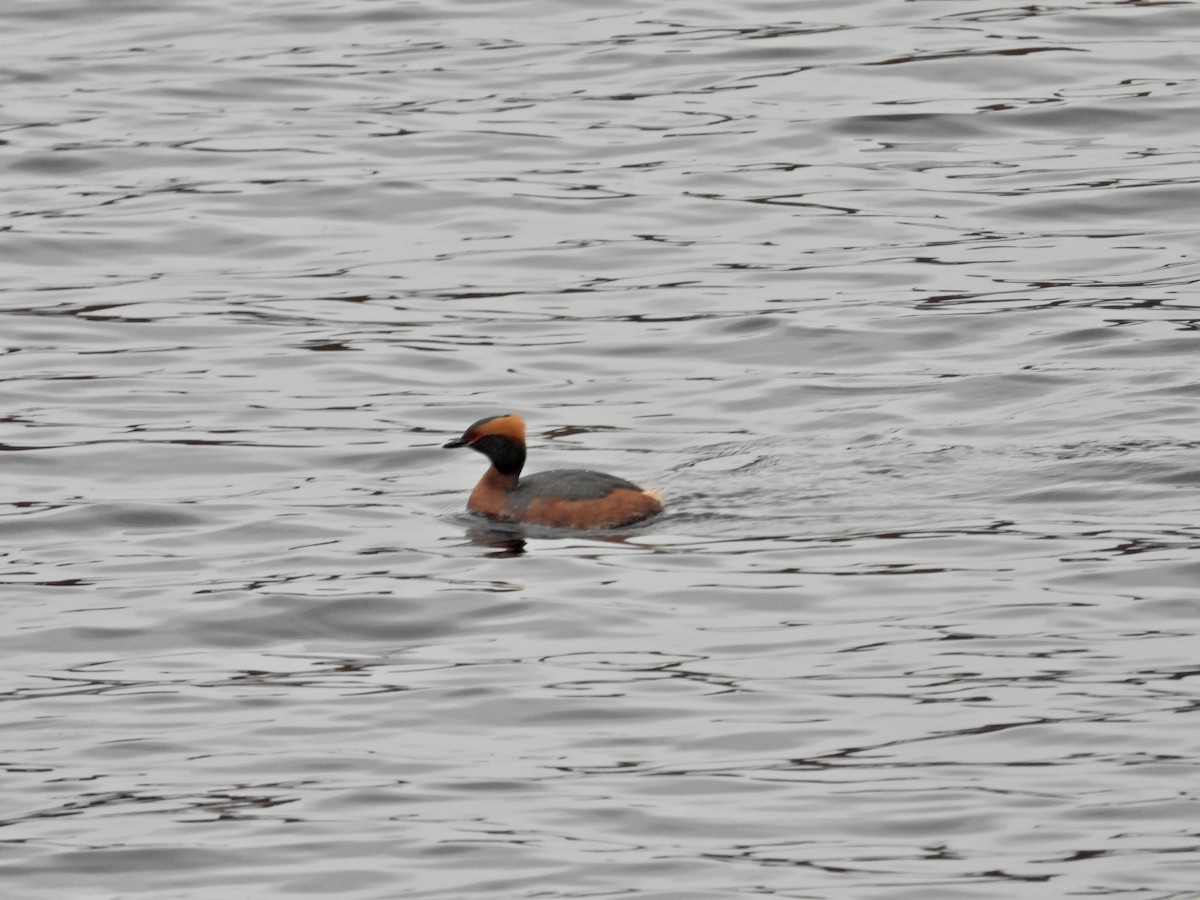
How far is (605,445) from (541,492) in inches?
52.6

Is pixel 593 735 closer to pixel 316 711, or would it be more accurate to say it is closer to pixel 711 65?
pixel 316 711

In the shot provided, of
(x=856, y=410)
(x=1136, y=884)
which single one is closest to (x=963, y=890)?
(x=1136, y=884)

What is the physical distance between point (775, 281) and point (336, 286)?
10.5ft

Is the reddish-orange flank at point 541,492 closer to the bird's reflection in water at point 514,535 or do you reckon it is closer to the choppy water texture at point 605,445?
the bird's reflection in water at point 514,535

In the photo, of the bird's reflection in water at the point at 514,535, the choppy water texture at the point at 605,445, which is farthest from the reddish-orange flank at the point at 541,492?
the choppy water texture at the point at 605,445

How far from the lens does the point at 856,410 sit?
14.0 meters

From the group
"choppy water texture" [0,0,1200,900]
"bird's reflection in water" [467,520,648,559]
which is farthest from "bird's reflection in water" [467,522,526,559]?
"choppy water texture" [0,0,1200,900]

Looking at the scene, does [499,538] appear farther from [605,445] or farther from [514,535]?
[605,445]

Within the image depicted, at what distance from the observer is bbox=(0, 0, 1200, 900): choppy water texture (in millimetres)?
8234

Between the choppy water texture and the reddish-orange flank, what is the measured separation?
198 millimetres

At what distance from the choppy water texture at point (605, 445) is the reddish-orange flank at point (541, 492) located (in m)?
0.20

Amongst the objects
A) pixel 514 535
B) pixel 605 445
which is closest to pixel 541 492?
pixel 514 535

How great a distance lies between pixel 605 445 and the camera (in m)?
13.8

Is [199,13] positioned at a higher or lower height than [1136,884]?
higher
